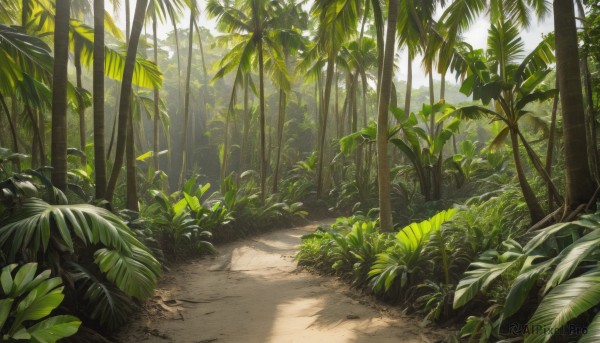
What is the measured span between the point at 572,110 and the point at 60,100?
5.82m

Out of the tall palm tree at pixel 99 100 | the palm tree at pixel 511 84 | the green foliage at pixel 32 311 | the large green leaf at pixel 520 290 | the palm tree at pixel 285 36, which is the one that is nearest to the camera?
the green foliage at pixel 32 311

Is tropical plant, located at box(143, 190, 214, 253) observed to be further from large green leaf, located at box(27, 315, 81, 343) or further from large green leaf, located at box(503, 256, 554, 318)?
large green leaf, located at box(503, 256, 554, 318)

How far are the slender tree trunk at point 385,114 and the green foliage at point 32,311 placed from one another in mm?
5169

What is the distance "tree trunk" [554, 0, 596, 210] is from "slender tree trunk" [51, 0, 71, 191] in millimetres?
5604

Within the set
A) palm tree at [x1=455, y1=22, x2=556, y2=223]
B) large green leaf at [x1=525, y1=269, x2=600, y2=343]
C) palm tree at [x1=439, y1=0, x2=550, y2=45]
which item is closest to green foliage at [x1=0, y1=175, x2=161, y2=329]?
large green leaf at [x1=525, y1=269, x2=600, y2=343]

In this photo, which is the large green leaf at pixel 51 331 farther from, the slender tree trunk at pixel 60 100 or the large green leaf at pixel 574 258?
the large green leaf at pixel 574 258

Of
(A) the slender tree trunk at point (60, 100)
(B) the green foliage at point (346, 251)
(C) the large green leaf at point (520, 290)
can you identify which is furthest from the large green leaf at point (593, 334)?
(A) the slender tree trunk at point (60, 100)

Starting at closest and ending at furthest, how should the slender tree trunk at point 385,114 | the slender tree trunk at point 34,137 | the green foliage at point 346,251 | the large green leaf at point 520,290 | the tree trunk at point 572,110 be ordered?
the large green leaf at point 520,290
the tree trunk at point 572,110
the green foliage at point 346,251
the slender tree trunk at point 34,137
the slender tree trunk at point 385,114

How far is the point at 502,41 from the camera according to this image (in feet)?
21.2

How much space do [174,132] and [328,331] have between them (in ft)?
95.6

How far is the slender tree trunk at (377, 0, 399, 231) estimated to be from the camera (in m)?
6.67

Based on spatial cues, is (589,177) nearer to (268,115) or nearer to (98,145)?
(98,145)

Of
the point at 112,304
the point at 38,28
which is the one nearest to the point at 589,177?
the point at 112,304

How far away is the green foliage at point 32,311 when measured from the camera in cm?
260
